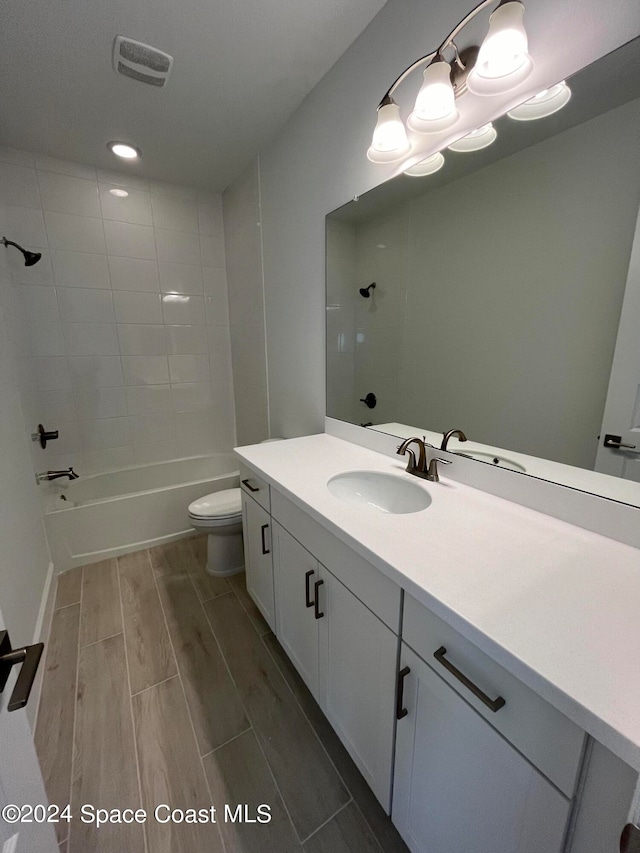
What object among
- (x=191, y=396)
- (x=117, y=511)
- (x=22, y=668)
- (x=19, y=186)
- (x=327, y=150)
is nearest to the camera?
(x=22, y=668)

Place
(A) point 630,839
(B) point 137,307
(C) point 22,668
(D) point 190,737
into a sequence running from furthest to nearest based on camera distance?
(B) point 137,307 < (D) point 190,737 < (C) point 22,668 < (A) point 630,839

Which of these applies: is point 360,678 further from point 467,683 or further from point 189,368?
point 189,368

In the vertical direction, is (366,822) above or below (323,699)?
below

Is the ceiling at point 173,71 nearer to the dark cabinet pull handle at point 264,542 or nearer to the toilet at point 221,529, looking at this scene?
the dark cabinet pull handle at point 264,542

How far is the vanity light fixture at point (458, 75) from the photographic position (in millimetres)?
804

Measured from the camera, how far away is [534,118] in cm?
89

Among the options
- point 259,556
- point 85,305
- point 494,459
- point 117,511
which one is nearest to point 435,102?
point 494,459

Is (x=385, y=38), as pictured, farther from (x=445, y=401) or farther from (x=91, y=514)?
(x=91, y=514)

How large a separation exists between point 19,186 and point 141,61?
1.24m

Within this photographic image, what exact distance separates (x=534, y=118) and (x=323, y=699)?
181cm

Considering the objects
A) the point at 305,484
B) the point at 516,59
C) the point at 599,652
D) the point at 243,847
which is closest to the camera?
the point at 599,652

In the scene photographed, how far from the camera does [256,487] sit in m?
1.45

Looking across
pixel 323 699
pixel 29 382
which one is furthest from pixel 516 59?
pixel 29 382

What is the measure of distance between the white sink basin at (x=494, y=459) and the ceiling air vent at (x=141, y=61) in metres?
1.91
